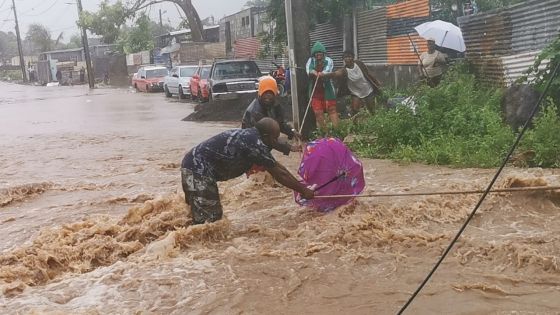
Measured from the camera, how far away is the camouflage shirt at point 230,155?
6117mm

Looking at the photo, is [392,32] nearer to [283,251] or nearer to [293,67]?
[293,67]

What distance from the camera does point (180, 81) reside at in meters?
29.8

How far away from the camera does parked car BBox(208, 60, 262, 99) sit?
2052 centimetres

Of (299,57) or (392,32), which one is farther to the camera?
(392,32)

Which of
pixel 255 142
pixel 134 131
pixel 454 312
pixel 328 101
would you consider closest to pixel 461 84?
pixel 328 101

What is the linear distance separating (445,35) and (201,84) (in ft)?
43.1

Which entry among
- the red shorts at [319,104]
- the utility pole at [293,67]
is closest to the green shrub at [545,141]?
the red shorts at [319,104]

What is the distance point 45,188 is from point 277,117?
4.37 meters

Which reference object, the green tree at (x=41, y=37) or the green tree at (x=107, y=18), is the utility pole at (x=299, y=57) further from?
the green tree at (x=41, y=37)

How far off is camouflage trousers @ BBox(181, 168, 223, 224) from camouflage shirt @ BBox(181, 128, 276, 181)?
0.21 feet

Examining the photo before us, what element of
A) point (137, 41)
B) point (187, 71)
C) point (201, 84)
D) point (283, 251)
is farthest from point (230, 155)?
point (137, 41)

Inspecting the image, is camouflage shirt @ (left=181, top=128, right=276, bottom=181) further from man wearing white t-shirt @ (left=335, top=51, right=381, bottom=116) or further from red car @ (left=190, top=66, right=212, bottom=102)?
red car @ (left=190, top=66, right=212, bottom=102)

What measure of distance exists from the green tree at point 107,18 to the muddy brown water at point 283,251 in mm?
34152

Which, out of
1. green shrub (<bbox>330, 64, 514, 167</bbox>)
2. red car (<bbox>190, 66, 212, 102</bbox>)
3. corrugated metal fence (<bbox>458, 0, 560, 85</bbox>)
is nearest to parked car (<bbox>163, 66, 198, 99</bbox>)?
red car (<bbox>190, 66, 212, 102</bbox>)
